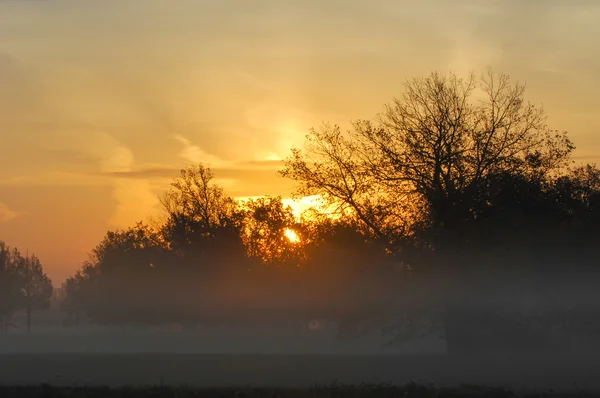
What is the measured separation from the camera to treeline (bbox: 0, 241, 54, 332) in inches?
4067

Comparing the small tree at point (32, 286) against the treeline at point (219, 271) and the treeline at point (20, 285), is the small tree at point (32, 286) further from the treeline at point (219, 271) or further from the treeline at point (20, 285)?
the treeline at point (219, 271)

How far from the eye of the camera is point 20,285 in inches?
4230

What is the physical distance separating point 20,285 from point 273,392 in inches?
3589

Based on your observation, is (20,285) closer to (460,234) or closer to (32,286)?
(32,286)

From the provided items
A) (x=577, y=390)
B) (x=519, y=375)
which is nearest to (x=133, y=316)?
(x=519, y=375)

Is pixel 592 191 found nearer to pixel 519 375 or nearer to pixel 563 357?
pixel 563 357

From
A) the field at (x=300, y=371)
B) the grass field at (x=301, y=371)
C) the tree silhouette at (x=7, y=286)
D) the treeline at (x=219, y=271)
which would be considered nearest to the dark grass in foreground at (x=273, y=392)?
the grass field at (x=301, y=371)

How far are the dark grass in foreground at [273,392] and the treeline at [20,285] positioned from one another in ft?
274

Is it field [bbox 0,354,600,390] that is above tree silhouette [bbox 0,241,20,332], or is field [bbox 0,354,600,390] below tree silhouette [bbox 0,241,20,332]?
below

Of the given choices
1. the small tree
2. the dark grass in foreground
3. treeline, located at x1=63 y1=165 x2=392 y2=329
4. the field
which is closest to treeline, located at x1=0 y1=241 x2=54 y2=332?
the small tree

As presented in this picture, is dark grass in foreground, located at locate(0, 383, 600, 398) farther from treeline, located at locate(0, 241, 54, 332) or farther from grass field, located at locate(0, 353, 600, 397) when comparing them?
treeline, located at locate(0, 241, 54, 332)

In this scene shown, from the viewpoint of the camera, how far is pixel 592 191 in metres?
44.8

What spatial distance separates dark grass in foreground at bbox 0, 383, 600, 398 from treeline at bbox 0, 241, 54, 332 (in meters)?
83.6

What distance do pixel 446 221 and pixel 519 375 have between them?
35.9 ft
